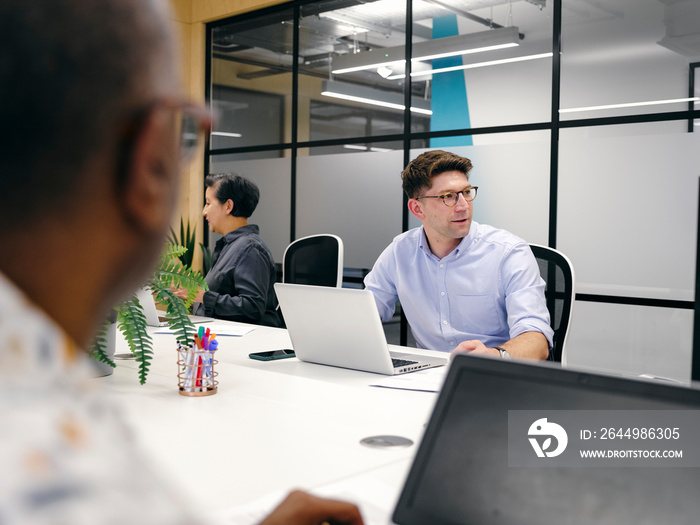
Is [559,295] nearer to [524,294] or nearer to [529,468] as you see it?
[524,294]

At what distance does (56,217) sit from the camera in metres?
0.30

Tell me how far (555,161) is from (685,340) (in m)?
1.22

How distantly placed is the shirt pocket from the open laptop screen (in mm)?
1608

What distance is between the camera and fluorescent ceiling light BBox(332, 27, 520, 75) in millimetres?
4117

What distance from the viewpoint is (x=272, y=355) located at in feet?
7.25

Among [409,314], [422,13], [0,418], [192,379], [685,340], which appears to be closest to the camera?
[0,418]

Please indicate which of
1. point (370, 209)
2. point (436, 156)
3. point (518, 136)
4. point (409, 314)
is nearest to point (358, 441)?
point (409, 314)

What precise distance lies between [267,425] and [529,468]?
2.27ft

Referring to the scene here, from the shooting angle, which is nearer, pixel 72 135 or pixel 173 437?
pixel 72 135

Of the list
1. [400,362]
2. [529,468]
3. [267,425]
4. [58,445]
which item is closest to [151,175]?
[58,445]

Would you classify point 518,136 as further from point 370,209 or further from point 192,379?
point 192,379

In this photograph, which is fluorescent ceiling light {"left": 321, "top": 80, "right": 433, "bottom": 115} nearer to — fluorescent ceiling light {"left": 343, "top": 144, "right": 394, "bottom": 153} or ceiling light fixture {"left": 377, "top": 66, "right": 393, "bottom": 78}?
ceiling light fixture {"left": 377, "top": 66, "right": 393, "bottom": 78}

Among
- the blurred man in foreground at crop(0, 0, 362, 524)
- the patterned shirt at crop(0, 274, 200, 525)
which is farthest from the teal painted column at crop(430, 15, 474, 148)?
the patterned shirt at crop(0, 274, 200, 525)

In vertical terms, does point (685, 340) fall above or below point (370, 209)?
below
